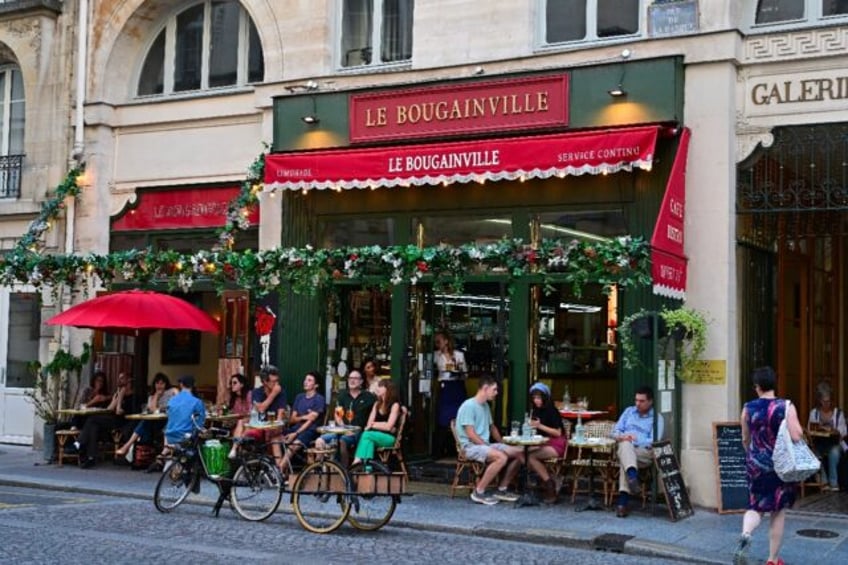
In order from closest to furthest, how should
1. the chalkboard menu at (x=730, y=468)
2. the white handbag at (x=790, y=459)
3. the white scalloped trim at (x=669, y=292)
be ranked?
the white handbag at (x=790, y=459) < the white scalloped trim at (x=669, y=292) < the chalkboard menu at (x=730, y=468)

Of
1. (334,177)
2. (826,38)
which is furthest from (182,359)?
(826,38)

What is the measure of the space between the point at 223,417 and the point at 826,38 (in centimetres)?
871

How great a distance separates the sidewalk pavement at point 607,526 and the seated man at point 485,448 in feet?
0.66

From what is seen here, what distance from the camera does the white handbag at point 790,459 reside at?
8.93m

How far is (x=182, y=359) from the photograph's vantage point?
1920 centimetres

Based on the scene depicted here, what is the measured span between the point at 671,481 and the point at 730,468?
2.64ft

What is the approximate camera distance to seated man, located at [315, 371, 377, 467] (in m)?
13.5

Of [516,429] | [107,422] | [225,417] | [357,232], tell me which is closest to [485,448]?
[516,429]

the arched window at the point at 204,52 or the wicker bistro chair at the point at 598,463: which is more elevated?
the arched window at the point at 204,52

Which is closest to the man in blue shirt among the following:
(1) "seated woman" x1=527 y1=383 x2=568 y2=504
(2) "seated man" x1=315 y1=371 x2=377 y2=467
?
(2) "seated man" x1=315 y1=371 x2=377 y2=467

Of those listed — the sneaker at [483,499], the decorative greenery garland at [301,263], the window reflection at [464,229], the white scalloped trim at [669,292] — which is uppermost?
the window reflection at [464,229]

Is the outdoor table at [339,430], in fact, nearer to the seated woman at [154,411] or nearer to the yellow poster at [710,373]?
the seated woman at [154,411]

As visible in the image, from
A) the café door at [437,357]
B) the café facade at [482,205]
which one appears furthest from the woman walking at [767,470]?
the café door at [437,357]

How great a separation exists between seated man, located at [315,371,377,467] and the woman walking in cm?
543
